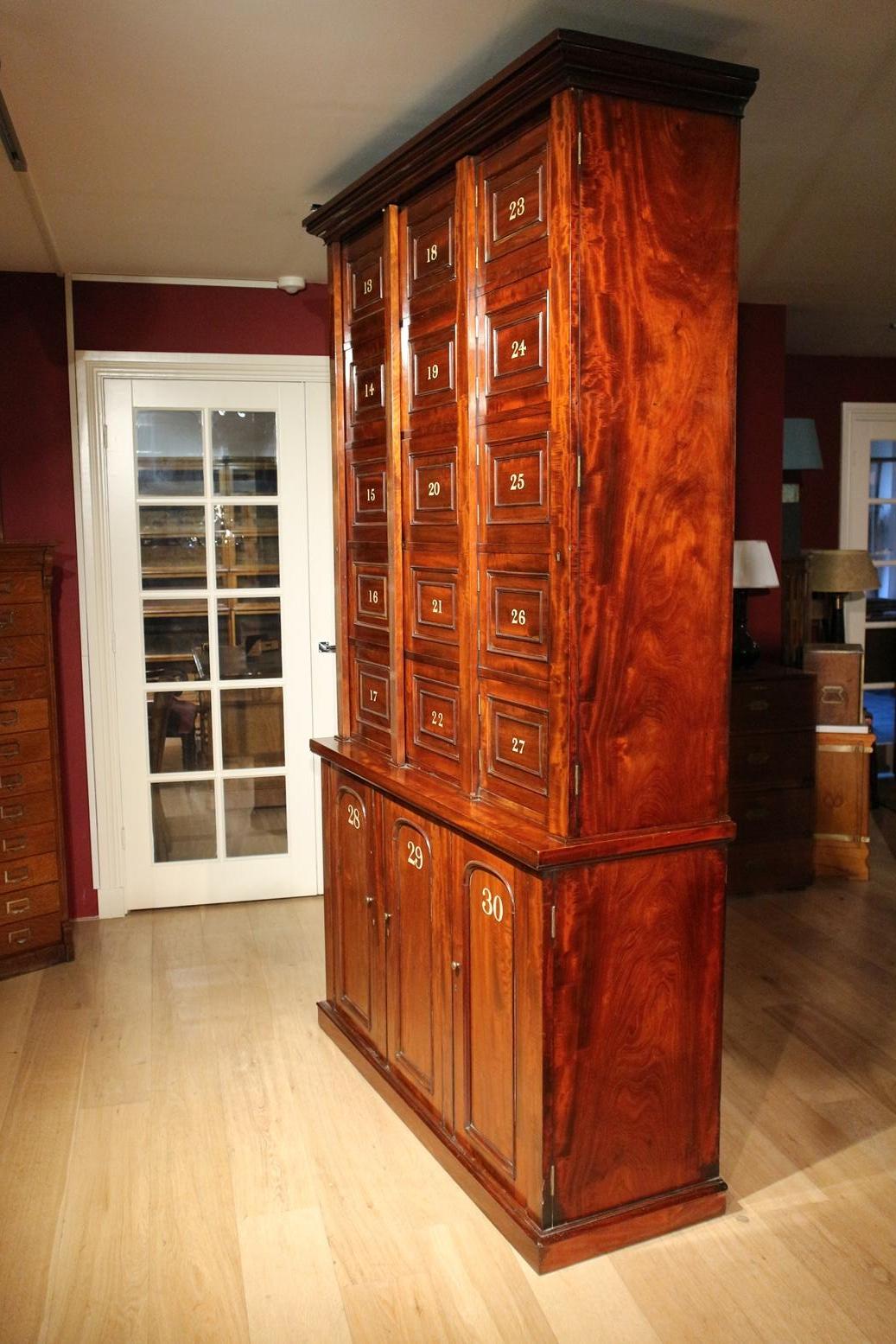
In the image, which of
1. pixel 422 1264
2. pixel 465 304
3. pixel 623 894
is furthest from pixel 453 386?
pixel 422 1264

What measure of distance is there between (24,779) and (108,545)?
0.96m

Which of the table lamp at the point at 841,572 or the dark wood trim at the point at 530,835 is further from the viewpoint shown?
the table lamp at the point at 841,572

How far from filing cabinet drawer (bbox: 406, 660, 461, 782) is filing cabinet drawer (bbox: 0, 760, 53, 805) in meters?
1.69

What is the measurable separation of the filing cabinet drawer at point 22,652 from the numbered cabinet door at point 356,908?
4.34 ft

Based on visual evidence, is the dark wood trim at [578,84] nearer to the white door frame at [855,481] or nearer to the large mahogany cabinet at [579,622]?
the large mahogany cabinet at [579,622]

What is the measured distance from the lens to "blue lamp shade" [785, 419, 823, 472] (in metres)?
5.61

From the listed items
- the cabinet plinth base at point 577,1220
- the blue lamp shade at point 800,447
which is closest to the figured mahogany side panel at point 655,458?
the cabinet plinth base at point 577,1220

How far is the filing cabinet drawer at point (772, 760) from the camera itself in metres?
4.60

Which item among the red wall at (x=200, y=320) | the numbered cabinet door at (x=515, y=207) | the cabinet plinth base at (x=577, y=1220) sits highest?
the red wall at (x=200, y=320)

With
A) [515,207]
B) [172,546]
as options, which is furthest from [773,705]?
[515,207]

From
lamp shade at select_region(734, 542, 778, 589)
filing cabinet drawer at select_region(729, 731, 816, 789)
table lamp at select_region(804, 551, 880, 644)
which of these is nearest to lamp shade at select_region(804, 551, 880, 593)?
table lamp at select_region(804, 551, 880, 644)

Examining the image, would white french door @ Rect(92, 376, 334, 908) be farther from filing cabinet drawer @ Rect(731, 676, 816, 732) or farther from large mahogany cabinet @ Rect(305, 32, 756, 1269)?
large mahogany cabinet @ Rect(305, 32, 756, 1269)

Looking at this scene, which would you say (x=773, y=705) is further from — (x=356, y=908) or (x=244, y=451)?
(x=244, y=451)

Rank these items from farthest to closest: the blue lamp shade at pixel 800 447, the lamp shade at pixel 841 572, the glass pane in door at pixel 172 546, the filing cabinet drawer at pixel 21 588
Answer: the blue lamp shade at pixel 800 447, the lamp shade at pixel 841 572, the glass pane in door at pixel 172 546, the filing cabinet drawer at pixel 21 588
